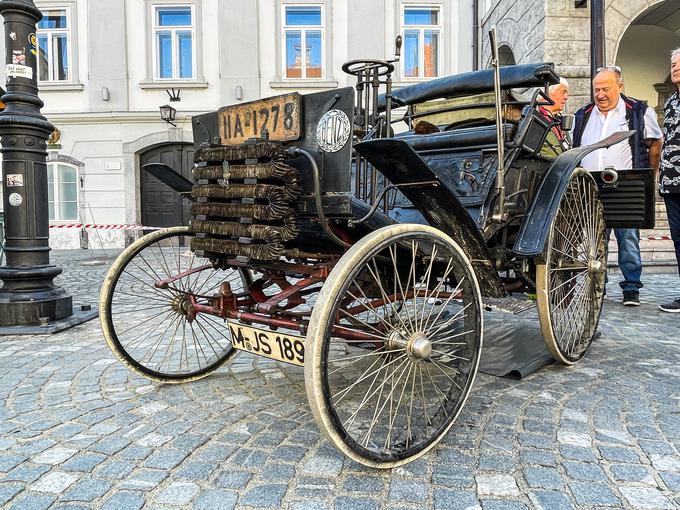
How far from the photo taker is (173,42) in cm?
1364

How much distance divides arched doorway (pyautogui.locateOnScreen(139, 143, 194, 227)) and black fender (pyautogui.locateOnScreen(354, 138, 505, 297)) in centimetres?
1213

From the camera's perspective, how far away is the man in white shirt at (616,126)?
491 centimetres

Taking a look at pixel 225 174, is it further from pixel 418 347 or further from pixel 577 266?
→ pixel 577 266

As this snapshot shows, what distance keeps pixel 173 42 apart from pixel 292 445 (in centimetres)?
1343

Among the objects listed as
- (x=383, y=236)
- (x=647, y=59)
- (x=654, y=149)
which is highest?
(x=647, y=59)

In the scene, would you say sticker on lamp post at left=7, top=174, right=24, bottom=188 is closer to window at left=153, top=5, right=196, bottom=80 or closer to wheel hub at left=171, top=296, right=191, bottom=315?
wheel hub at left=171, top=296, right=191, bottom=315

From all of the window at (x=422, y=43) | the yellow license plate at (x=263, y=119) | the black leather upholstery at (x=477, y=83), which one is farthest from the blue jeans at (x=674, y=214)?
the window at (x=422, y=43)

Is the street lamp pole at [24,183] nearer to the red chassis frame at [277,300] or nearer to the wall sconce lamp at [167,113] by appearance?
the red chassis frame at [277,300]

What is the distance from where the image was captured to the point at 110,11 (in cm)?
1337

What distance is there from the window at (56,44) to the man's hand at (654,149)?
13.4m

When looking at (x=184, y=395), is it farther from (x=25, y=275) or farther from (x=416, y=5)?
(x=416, y=5)

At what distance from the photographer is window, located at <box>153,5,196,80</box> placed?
13602mm

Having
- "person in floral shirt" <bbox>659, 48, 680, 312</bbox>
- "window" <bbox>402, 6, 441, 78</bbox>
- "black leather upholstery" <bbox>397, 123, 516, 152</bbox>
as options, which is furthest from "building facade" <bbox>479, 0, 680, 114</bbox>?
"black leather upholstery" <bbox>397, 123, 516, 152</bbox>

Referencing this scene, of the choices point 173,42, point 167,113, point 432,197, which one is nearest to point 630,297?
point 432,197
